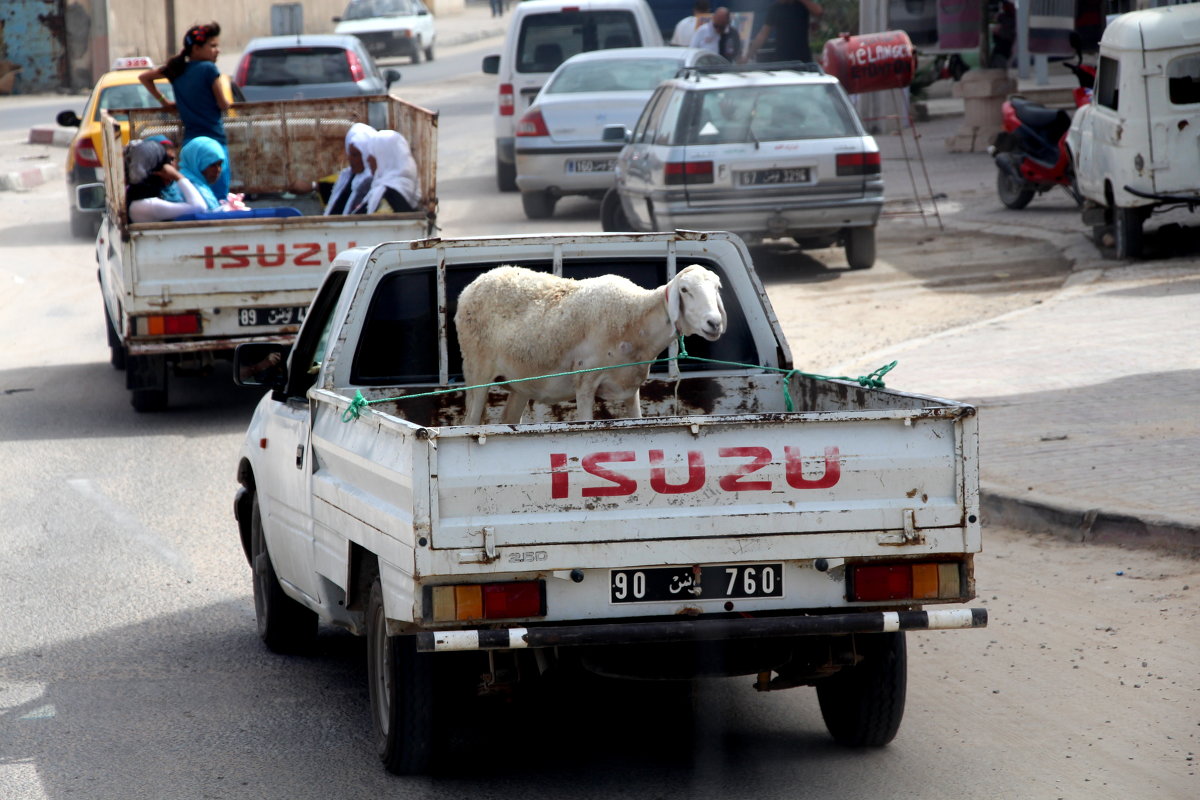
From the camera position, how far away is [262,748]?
18.3ft

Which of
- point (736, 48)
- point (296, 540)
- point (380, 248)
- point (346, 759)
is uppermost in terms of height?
point (736, 48)

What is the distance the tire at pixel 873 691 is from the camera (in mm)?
5344

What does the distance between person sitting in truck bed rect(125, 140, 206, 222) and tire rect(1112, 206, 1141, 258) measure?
26.8 feet

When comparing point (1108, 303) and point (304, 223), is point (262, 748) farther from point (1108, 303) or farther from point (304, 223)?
point (1108, 303)

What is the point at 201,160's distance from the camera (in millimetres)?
12602

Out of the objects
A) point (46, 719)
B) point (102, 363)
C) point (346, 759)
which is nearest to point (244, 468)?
point (46, 719)

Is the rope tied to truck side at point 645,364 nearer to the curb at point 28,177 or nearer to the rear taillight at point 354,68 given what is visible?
the rear taillight at point 354,68

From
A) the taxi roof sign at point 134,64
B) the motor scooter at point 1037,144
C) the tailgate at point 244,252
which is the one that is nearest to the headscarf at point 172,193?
the tailgate at point 244,252

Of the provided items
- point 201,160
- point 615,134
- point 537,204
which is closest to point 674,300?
point 201,160

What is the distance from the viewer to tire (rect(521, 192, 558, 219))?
2034 centimetres

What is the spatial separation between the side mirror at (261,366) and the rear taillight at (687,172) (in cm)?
932

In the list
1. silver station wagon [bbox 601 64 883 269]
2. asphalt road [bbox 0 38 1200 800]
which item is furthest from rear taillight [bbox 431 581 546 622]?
silver station wagon [bbox 601 64 883 269]

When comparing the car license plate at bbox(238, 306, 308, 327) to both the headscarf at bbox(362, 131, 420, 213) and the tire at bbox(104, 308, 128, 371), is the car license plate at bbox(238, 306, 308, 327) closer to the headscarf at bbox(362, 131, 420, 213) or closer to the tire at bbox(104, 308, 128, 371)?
the headscarf at bbox(362, 131, 420, 213)

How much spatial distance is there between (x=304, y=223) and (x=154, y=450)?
69.0 inches
